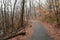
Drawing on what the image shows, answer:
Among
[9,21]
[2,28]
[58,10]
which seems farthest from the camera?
[58,10]

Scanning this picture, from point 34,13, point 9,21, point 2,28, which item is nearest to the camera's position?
point 2,28

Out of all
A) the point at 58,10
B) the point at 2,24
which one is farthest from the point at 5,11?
the point at 58,10

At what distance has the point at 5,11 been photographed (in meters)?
23.4

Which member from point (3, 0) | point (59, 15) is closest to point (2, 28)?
point (3, 0)

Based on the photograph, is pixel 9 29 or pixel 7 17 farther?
pixel 7 17

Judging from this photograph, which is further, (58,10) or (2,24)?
(58,10)

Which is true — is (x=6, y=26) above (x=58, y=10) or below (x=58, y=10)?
below

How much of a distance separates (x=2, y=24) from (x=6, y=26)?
91 cm

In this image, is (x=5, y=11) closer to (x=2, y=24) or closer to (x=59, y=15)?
(x=2, y=24)

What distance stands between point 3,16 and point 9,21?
1.38 m

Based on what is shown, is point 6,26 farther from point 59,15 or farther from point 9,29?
point 59,15

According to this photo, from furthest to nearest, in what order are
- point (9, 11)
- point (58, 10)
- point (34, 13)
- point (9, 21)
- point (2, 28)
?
point (34, 13), point (9, 11), point (58, 10), point (9, 21), point (2, 28)

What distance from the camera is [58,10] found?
24000 mm

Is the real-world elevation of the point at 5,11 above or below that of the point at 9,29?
above
